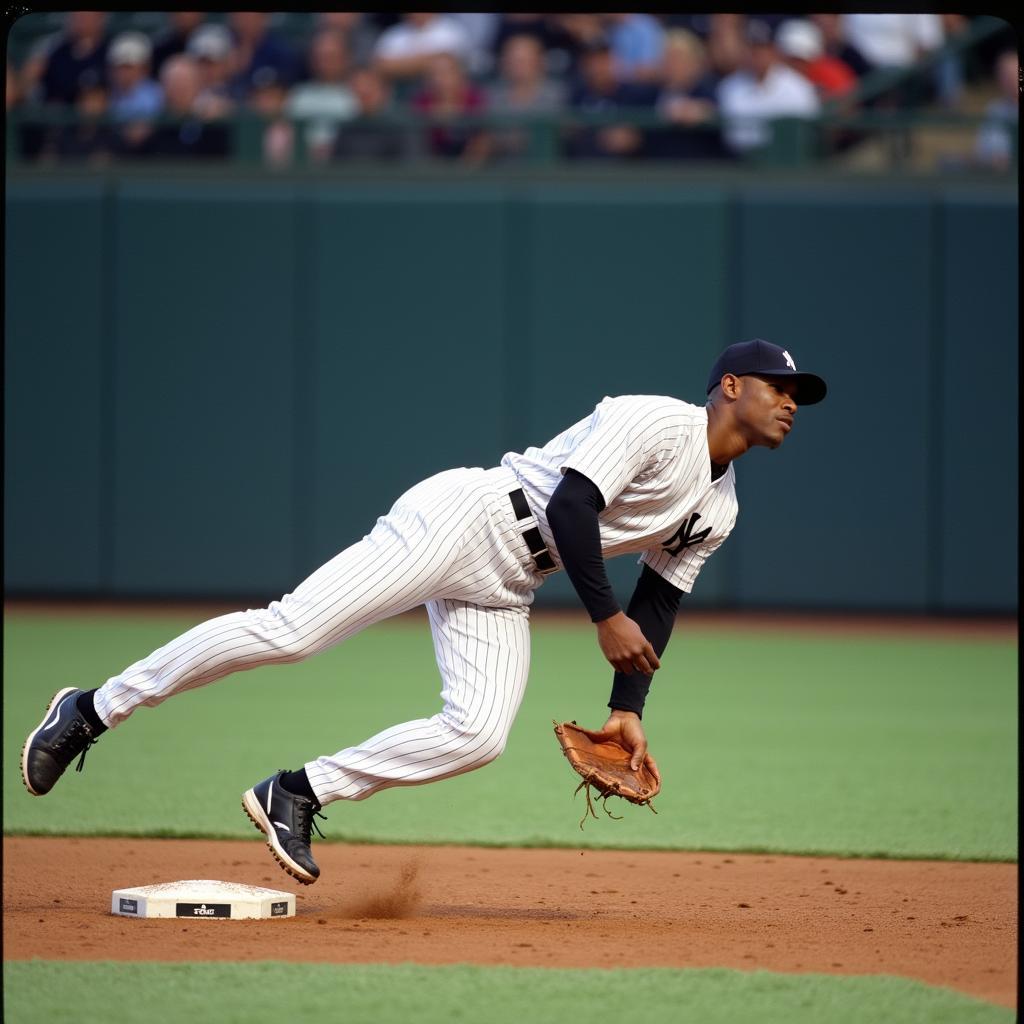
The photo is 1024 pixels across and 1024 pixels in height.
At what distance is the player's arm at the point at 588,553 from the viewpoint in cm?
358

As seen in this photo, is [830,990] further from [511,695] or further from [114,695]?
[114,695]

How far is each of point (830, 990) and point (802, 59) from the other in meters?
10.3

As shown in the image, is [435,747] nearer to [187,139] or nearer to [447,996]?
[447,996]

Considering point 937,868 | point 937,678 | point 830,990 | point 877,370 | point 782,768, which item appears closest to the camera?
point 830,990

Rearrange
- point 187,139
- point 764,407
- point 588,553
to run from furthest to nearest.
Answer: point 187,139, point 764,407, point 588,553

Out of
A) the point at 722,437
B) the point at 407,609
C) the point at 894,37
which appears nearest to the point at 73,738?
the point at 407,609

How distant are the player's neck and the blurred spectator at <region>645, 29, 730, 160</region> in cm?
805

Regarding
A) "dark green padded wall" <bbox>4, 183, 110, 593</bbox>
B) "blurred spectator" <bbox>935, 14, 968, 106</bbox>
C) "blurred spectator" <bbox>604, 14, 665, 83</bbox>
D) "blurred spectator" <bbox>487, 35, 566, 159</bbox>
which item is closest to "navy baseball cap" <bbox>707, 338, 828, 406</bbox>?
"blurred spectator" <bbox>487, 35, 566, 159</bbox>

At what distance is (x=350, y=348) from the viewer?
11766 millimetres

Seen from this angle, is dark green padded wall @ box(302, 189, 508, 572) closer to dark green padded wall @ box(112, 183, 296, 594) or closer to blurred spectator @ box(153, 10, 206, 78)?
dark green padded wall @ box(112, 183, 296, 594)

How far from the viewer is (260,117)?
11641mm

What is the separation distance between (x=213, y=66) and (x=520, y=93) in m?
2.42

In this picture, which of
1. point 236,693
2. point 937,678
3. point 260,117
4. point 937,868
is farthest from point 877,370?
point 937,868

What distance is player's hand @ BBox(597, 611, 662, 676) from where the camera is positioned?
3.61 m
